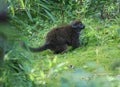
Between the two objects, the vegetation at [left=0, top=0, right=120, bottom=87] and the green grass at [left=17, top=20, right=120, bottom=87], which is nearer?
the vegetation at [left=0, top=0, right=120, bottom=87]

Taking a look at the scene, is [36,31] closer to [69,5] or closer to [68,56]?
[69,5]

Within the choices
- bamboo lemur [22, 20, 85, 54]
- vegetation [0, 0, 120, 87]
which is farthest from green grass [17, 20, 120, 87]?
bamboo lemur [22, 20, 85, 54]

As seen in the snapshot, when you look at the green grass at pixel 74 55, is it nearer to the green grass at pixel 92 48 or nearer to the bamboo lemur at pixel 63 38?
the green grass at pixel 92 48

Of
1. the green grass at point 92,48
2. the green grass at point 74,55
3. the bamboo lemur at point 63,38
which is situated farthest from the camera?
the bamboo lemur at point 63,38

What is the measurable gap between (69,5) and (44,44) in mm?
1977

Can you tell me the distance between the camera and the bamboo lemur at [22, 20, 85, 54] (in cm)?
680

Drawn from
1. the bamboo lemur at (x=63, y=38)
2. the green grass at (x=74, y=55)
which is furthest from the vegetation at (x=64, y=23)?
the bamboo lemur at (x=63, y=38)

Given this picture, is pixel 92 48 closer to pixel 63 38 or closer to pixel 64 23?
pixel 63 38

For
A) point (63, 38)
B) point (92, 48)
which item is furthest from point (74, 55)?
point (63, 38)

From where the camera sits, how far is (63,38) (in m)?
7.01

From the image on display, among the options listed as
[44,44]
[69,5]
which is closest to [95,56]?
[44,44]

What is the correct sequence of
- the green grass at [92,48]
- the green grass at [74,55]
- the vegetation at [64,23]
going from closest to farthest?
the green grass at [74,55] → the vegetation at [64,23] → the green grass at [92,48]

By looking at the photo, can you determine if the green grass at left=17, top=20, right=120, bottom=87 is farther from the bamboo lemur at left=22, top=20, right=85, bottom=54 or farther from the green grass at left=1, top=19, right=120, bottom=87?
the bamboo lemur at left=22, top=20, right=85, bottom=54

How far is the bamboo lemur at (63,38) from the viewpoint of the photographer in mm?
6801
